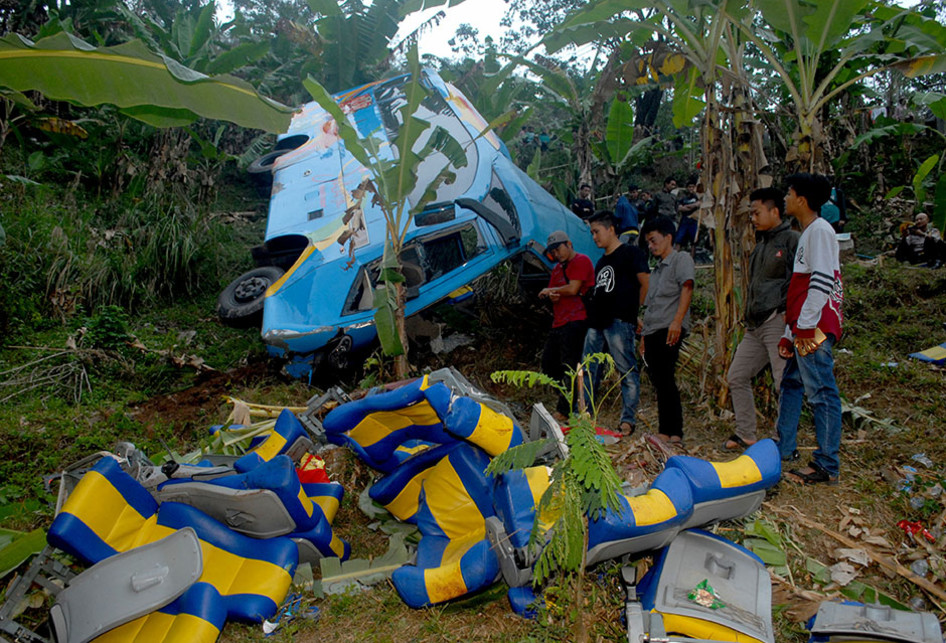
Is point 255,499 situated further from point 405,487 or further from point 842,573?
point 842,573

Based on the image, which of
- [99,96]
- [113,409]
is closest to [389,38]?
[113,409]

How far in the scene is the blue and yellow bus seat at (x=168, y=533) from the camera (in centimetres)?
233

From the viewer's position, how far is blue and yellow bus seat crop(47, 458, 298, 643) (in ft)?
7.64

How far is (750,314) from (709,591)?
208 cm

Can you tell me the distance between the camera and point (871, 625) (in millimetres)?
2047

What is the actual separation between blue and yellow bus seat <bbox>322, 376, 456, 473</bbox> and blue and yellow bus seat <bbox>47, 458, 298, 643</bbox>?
59 centimetres

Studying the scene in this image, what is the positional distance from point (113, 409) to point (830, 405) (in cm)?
529

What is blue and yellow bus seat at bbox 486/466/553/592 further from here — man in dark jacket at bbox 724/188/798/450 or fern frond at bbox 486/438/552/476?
man in dark jacket at bbox 724/188/798/450

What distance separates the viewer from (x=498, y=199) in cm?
643

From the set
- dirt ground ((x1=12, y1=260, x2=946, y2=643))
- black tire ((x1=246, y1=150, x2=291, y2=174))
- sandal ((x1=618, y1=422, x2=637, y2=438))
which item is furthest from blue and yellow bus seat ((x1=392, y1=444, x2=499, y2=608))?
black tire ((x1=246, y1=150, x2=291, y2=174))

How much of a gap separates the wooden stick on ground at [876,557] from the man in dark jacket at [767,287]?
36.4 inches

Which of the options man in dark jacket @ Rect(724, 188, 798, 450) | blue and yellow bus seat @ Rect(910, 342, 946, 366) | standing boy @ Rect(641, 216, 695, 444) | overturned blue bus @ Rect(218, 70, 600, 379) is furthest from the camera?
overturned blue bus @ Rect(218, 70, 600, 379)

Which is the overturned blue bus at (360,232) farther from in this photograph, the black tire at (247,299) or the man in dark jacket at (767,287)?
the man in dark jacket at (767,287)

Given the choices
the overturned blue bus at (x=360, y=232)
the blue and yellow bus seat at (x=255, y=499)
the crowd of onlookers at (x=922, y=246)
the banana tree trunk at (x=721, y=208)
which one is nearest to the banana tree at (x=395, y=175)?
the overturned blue bus at (x=360, y=232)
